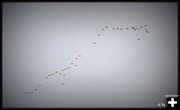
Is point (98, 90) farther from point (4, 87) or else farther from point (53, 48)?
point (4, 87)

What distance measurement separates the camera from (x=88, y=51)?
2518 mm

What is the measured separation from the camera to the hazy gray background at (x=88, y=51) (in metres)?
2.52

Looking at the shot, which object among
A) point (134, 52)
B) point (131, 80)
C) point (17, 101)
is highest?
point (134, 52)

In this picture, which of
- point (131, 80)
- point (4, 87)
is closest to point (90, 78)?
point (131, 80)

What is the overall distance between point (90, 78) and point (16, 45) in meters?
0.64

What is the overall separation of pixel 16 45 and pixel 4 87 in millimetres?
345

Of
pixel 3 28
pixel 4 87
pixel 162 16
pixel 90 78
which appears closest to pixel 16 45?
pixel 3 28

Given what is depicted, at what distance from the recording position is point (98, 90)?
2.54 m

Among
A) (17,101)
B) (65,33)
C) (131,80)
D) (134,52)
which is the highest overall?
(65,33)

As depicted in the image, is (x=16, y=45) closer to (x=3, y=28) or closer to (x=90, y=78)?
(x=3, y=28)

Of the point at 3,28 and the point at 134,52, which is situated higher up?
the point at 3,28

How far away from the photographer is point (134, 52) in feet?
8.29

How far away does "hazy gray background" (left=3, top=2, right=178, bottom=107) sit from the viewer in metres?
2.52

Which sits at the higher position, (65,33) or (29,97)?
(65,33)
